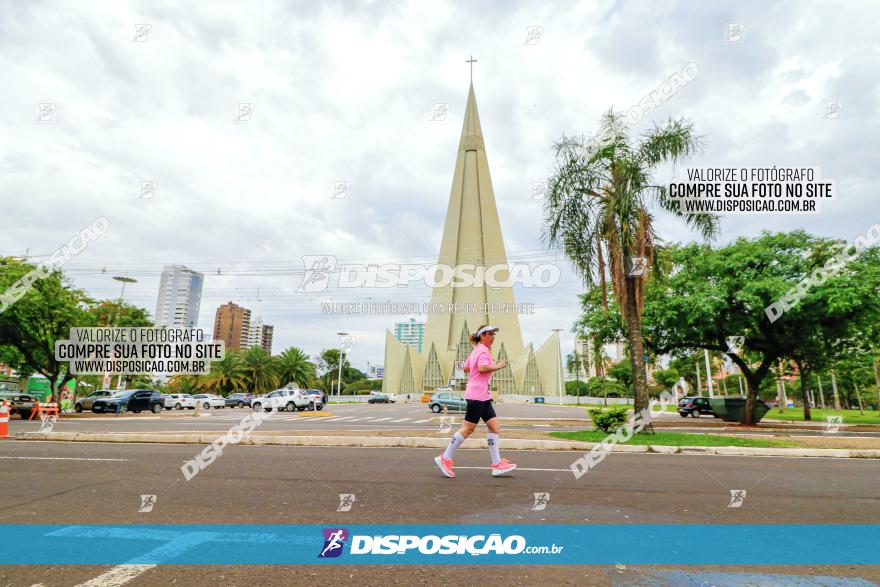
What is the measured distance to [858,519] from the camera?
4.47 meters

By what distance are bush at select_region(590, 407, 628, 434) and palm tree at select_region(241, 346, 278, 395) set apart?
5312cm

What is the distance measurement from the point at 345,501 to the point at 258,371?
58.7 meters

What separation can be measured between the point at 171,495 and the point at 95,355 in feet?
89.3

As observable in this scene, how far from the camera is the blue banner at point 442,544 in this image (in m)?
3.29

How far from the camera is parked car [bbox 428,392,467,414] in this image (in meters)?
30.1

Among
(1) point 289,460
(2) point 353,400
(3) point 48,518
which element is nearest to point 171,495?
(3) point 48,518

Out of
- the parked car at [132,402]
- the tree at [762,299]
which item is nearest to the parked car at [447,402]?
the tree at [762,299]

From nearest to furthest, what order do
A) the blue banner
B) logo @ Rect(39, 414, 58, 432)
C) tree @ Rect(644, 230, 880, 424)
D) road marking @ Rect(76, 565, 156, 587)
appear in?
1. road marking @ Rect(76, 565, 156, 587)
2. the blue banner
3. logo @ Rect(39, 414, 58, 432)
4. tree @ Rect(644, 230, 880, 424)

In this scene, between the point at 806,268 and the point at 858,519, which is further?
the point at 806,268

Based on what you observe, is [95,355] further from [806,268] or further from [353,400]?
[353,400]

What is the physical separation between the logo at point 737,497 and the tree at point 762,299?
13690 mm

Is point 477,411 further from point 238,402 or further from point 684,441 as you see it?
point 238,402

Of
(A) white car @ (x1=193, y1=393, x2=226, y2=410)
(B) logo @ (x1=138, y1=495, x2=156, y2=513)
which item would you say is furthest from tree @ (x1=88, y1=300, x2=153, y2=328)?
(B) logo @ (x1=138, y1=495, x2=156, y2=513)

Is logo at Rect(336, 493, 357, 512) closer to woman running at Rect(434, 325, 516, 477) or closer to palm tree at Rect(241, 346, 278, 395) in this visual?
woman running at Rect(434, 325, 516, 477)
